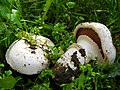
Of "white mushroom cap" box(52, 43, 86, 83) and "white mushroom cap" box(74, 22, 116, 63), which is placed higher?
"white mushroom cap" box(74, 22, 116, 63)

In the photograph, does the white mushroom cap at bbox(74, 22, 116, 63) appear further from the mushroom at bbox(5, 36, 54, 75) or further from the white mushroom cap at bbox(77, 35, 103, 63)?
the mushroom at bbox(5, 36, 54, 75)

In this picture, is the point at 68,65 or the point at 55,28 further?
the point at 55,28

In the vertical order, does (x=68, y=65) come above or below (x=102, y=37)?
below

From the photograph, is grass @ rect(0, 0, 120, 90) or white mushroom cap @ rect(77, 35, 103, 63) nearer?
grass @ rect(0, 0, 120, 90)

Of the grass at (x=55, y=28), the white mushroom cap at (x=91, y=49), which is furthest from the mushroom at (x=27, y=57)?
the white mushroom cap at (x=91, y=49)

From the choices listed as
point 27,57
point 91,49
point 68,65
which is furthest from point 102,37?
point 27,57

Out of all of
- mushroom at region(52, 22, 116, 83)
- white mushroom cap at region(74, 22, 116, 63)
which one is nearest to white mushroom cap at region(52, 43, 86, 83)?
mushroom at region(52, 22, 116, 83)

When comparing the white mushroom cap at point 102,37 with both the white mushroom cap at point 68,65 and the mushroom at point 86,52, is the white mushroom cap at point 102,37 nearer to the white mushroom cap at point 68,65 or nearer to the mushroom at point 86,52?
the mushroom at point 86,52

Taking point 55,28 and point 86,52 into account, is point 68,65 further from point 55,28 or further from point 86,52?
point 55,28
